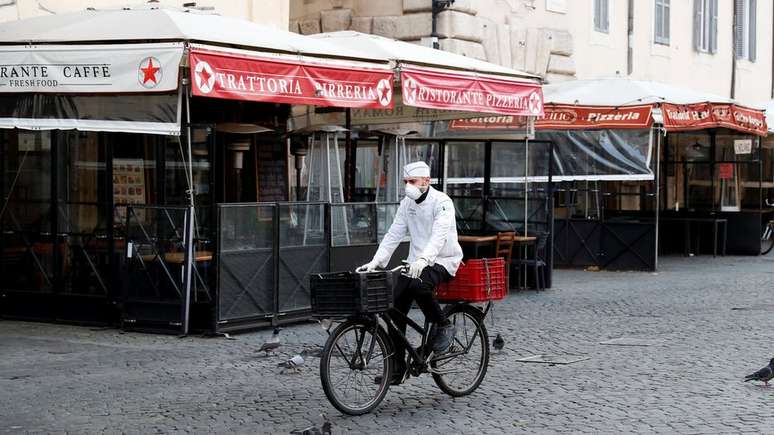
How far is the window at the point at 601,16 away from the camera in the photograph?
80.8ft

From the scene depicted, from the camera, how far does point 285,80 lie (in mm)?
11594

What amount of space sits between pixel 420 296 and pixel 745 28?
2447 cm

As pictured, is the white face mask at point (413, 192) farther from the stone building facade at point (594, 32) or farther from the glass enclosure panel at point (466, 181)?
the stone building facade at point (594, 32)

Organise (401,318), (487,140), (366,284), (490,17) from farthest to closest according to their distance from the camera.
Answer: (490,17) < (487,140) < (401,318) < (366,284)

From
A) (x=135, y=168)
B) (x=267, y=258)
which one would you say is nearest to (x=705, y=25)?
(x=135, y=168)

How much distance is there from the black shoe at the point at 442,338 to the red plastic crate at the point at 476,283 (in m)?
0.26

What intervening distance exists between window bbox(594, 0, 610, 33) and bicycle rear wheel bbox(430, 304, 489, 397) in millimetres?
16445

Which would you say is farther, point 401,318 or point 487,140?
point 487,140

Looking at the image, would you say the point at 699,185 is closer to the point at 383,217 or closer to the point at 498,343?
the point at 383,217

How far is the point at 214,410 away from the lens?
27.7ft

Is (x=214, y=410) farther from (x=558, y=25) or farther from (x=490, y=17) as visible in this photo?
(x=558, y=25)

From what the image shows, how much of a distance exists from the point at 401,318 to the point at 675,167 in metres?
17.2

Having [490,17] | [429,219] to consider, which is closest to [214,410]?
[429,219]

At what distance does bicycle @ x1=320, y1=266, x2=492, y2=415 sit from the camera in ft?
26.4
